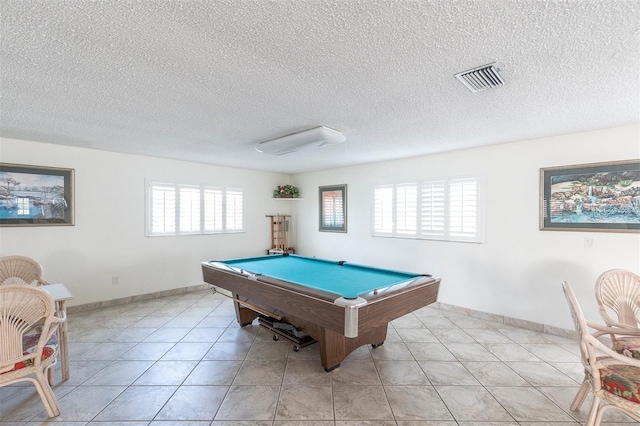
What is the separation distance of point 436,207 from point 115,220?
4.93 m

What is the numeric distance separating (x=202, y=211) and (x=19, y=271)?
8.51 feet

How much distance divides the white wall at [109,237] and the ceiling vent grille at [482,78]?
455 cm

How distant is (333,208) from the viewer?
5684mm

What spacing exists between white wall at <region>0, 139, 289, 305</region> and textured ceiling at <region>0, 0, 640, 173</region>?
882 mm

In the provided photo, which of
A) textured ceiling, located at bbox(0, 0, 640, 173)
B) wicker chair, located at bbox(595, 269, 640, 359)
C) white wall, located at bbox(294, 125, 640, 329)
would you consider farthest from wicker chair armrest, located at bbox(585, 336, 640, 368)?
white wall, located at bbox(294, 125, 640, 329)

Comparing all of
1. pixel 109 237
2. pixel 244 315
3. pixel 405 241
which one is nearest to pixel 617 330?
pixel 405 241

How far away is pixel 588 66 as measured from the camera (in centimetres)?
178

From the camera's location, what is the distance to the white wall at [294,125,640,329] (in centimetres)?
304

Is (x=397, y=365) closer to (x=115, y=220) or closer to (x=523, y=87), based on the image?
(x=523, y=87)

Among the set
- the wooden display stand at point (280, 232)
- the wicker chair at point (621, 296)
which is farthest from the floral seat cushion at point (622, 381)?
the wooden display stand at point (280, 232)

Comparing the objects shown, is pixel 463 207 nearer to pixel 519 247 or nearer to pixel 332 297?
pixel 519 247

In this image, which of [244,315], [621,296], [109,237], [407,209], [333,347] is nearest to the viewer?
[621,296]

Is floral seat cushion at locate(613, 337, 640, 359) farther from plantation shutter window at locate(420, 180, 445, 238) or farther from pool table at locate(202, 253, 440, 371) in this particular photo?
plantation shutter window at locate(420, 180, 445, 238)

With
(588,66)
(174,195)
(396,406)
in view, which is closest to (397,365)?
(396,406)
